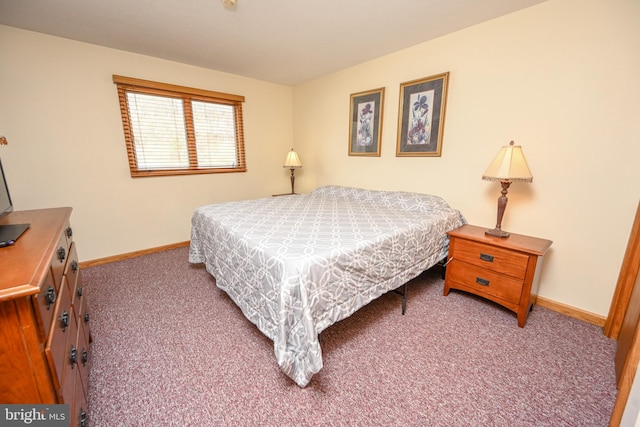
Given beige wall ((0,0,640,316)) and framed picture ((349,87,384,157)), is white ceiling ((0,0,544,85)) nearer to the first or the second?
beige wall ((0,0,640,316))

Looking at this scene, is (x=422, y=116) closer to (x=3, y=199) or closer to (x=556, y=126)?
(x=556, y=126)

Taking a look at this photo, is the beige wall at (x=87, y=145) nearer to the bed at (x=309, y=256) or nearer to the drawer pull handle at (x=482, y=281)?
the bed at (x=309, y=256)

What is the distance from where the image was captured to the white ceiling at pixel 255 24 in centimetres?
192

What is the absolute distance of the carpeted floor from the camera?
1.23m

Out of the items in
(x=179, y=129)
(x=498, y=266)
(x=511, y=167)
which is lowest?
(x=498, y=266)

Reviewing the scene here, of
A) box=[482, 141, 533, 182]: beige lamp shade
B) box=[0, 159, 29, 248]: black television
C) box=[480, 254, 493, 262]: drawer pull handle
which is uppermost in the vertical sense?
box=[482, 141, 533, 182]: beige lamp shade

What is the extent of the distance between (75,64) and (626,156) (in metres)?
4.63

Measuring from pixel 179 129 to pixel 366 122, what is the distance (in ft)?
7.73

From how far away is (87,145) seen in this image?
8.75 feet

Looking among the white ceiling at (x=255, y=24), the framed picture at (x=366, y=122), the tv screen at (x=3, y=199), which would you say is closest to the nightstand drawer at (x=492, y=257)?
the framed picture at (x=366, y=122)

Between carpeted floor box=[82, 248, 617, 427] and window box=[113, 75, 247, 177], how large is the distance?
5.64 ft

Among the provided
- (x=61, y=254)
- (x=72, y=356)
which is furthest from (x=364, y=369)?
(x=61, y=254)

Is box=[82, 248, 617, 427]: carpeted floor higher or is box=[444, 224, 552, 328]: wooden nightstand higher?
box=[444, 224, 552, 328]: wooden nightstand

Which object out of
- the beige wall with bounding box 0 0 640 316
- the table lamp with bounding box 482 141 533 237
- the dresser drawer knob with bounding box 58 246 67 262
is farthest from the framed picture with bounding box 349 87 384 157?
the dresser drawer knob with bounding box 58 246 67 262
